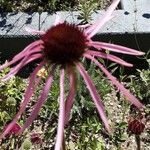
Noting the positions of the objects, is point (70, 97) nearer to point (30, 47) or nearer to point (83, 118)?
point (30, 47)

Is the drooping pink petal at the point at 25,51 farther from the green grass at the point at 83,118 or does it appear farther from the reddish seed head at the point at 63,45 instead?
the green grass at the point at 83,118

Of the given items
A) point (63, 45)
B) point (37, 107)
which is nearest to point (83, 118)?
point (63, 45)

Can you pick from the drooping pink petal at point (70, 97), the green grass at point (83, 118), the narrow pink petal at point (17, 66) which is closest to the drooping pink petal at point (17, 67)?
the narrow pink petal at point (17, 66)

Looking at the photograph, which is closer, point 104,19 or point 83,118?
point 104,19

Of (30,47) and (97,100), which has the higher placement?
(30,47)

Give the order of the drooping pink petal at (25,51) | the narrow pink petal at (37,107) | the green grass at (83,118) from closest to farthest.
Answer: the narrow pink petal at (37,107) < the drooping pink petal at (25,51) < the green grass at (83,118)

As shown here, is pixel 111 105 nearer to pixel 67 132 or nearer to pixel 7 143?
pixel 67 132

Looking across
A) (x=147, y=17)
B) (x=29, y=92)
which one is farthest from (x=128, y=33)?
(x=29, y=92)

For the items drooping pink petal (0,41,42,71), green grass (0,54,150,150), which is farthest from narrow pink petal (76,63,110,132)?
green grass (0,54,150,150)

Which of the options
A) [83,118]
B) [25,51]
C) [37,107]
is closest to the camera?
[37,107]
